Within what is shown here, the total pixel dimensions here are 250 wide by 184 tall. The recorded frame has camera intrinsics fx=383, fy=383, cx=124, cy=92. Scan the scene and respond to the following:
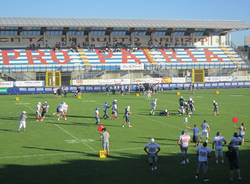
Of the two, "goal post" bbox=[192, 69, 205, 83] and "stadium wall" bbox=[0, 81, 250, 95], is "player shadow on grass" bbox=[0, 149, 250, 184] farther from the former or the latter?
"goal post" bbox=[192, 69, 205, 83]

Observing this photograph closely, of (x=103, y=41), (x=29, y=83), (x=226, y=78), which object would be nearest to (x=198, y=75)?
(x=226, y=78)

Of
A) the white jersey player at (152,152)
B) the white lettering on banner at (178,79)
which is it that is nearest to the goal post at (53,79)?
the white lettering on banner at (178,79)

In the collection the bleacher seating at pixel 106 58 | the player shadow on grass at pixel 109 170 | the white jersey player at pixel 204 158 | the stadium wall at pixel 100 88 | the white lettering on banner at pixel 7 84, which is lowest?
the player shadow on grass at pixel 109 170

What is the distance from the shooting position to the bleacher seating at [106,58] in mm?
64750

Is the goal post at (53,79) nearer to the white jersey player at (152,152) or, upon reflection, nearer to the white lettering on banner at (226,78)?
the white lettering on banner at (226,78)

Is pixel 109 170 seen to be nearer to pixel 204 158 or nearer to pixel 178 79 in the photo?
pixel 204 158

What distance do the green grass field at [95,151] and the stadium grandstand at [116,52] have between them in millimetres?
32116

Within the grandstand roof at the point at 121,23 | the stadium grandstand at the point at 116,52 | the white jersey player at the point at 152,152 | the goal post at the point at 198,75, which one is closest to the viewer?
the white jersey player at the point at 152,152

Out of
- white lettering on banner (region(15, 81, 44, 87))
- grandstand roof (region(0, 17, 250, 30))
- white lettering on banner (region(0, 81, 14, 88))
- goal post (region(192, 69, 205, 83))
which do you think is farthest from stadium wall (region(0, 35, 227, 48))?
white lettering on banner (region(0, 81, 14, 88))

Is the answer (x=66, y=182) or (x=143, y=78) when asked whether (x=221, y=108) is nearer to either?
(x=66, y=182)

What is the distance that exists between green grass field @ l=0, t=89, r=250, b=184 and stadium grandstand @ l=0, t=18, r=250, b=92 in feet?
105

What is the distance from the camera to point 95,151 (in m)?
20.1

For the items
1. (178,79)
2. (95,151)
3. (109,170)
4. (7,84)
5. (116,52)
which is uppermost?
(116,52)

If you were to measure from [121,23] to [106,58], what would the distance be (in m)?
8.52
